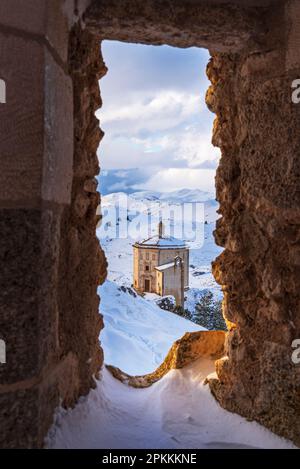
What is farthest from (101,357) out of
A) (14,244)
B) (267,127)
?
(267,127)

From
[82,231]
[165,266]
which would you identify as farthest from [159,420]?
[165,266]

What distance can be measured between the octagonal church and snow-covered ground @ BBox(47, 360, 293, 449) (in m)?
10.8

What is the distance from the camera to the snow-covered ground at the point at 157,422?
1.29m

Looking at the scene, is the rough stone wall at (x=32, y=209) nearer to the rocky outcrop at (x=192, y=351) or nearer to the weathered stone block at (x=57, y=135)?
the weathered stone block at (x=57, y=135)

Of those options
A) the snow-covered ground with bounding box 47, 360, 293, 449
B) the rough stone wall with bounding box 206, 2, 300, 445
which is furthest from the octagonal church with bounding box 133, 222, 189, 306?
the rough stone wall with bounding box 206, 2, 300, 445

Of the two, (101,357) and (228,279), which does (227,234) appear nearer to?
(228,279)

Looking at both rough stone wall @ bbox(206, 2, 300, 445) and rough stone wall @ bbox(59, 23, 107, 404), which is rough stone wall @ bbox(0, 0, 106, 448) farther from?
rough stone wall @ bbox(206, 2, 300, 445)

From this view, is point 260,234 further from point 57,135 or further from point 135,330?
point 135,330

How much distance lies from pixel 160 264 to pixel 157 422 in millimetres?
11527

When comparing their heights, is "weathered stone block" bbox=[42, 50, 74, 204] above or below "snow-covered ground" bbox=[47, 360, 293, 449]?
above

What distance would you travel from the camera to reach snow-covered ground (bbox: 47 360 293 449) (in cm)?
129

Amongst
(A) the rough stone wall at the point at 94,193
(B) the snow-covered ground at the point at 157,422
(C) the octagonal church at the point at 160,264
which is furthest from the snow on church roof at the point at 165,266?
(A) the rough stone wall at the point at 94,193

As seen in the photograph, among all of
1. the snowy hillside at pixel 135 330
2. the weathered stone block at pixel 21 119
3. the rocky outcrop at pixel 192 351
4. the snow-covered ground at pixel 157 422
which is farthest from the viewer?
the snowy hillside at pixel 135 330

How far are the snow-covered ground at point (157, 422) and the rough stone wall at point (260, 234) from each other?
6 centimetres
